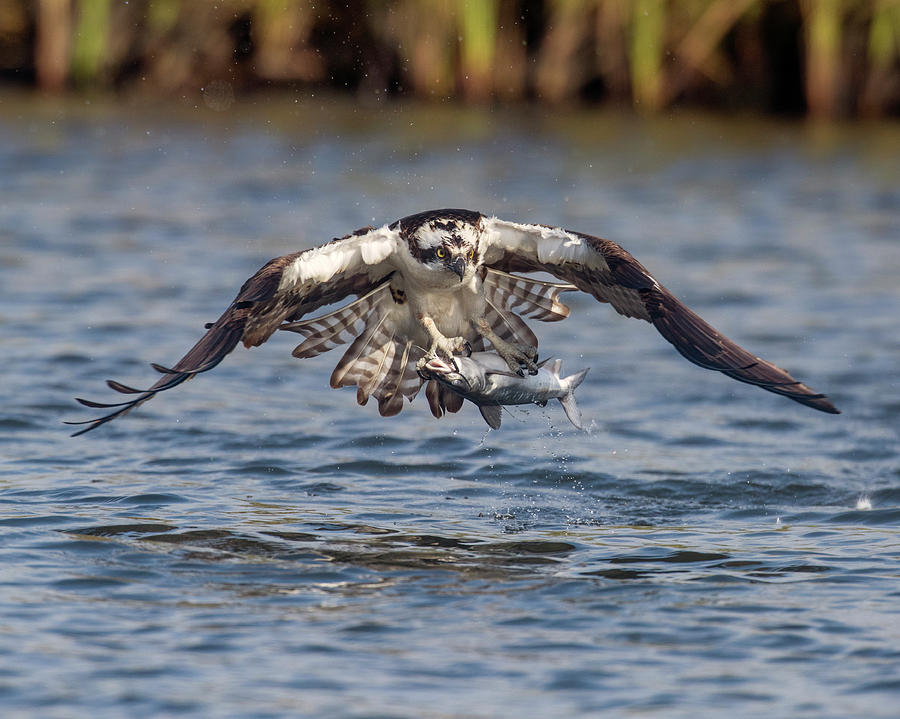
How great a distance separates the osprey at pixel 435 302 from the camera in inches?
232

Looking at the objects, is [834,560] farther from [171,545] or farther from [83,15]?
[83,15]

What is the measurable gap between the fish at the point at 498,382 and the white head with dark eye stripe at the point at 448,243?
0.42 metres

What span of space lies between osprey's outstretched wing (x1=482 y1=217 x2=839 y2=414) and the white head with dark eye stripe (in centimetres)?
10

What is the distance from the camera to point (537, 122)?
20.4 metres

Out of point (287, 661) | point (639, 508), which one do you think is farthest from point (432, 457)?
point (287, 661)

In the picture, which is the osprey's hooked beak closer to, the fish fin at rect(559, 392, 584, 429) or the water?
the fish fin at rect(559, 392, 584, 429)

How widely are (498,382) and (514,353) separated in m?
0.42

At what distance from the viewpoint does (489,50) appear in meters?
19.8

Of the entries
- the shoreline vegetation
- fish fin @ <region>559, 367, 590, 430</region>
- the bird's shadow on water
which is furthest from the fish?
the shoreline vegetation

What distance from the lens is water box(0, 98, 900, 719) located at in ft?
16.0

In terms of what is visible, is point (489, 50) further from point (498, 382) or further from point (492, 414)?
point (498, 382)

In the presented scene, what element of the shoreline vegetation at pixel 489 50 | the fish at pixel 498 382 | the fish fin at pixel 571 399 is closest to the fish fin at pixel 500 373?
the fish at pixel 498 382

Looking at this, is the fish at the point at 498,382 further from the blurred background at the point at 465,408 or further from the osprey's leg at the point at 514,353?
the blurred background at the point at 465,408

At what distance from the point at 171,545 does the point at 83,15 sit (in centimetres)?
1480
